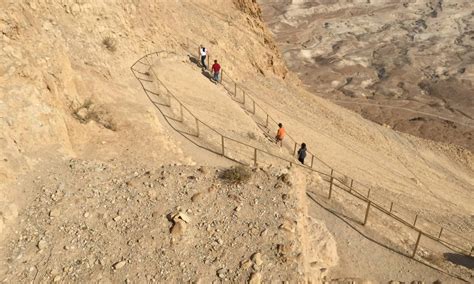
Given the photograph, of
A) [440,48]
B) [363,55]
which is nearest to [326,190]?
[363,55]

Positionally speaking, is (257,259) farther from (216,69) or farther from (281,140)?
(216,69)

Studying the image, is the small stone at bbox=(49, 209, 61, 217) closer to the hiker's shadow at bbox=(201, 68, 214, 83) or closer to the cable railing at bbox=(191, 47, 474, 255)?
the cable railing at bbox=(191, 47, 474, 255)

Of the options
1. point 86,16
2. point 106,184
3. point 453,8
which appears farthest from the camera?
point 453,8

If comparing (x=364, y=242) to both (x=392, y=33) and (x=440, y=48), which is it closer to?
(x=440, y=48)

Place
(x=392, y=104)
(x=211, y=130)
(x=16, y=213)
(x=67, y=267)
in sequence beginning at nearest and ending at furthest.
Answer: (x=67, y=267) < (x=16, y=213) < (x=211, y=130) < (x=392, y=104)

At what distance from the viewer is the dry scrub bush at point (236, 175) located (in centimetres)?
1078

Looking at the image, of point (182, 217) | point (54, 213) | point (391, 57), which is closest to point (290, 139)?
point (182, 217)

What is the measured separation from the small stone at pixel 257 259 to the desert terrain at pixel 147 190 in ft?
0.09

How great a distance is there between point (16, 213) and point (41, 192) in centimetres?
82

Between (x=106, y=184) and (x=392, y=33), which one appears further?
(x=392, y=33)

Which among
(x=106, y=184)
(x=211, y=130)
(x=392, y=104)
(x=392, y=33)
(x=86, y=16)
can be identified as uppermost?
(x=86, y=16)

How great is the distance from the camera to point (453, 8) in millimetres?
86250

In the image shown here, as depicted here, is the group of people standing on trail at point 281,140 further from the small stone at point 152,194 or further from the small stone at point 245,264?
the small stone at point 245,264

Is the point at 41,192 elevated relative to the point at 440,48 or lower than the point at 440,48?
elevated
